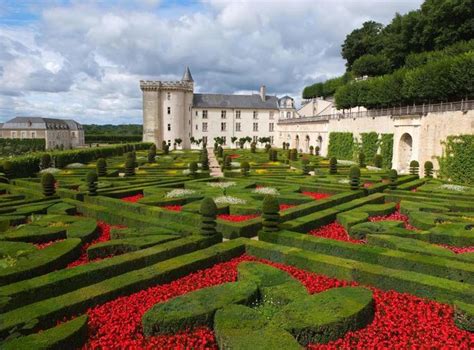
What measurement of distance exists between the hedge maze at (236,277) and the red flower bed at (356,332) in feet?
0.07

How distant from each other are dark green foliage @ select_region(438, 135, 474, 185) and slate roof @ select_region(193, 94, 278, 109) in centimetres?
4915

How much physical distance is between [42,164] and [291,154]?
68.9 feet

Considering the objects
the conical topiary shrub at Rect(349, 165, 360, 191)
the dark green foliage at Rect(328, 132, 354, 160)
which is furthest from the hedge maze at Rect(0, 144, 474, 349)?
the dark green foliage at Rect(328, 132, 354, 160)

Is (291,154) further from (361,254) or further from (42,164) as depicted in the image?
(361,254)

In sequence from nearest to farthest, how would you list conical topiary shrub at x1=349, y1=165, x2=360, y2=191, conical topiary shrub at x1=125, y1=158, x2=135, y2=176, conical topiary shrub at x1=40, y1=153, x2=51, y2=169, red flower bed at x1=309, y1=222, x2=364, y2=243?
red flower bed at x1=309, y1=222, x2=364, y2=243, conical topiary shrub at x1=349, y1=165, x2=360, y2=191, conical topiary shrub at x1=125, y1=158, x2=135, y2=176, conical topiary shrub at x1=40, y1=153, x2=51, y2=169

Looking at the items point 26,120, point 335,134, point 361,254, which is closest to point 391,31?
point 335,134

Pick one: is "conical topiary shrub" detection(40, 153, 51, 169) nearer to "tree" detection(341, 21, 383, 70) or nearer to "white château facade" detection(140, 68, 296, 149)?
"white château facade" detection(140, 68, 296, 149)

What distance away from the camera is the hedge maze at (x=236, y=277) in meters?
6.04

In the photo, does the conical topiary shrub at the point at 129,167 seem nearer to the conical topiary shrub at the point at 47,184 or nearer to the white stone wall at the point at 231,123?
the conical topiary shrub at the point at 47,184

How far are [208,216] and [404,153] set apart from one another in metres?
28.2

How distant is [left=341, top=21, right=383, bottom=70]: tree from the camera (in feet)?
192

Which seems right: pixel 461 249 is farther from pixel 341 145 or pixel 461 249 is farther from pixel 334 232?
pixel 341 145

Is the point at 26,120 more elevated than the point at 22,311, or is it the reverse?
the point at 26,120

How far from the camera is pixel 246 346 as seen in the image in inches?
214
